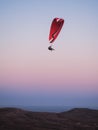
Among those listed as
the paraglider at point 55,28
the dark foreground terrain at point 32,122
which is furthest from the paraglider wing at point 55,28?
the dark foreground terrain at point 32,122

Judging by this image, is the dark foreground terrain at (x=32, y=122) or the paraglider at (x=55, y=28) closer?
the dark foreground terrain at (x=32, y=122)

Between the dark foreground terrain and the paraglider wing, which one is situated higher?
the paraglider wing

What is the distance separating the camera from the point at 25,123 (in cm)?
3584

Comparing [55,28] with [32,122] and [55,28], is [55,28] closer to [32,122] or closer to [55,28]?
[55,28]

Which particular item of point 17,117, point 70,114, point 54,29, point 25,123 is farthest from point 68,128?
point 70,114

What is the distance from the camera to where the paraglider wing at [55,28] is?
35094mm

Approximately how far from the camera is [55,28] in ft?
116

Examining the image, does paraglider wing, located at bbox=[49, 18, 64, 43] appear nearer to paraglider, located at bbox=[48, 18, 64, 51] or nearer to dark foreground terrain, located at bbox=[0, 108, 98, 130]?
paraglider, located at bbox=[48, 18, 64, 51]

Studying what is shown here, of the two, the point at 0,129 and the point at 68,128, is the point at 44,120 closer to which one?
the point at 68,128

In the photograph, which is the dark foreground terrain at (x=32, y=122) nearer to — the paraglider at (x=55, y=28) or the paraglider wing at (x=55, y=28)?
the paraglider at (x=55, y=28)

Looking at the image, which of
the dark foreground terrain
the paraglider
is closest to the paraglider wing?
the paraglider

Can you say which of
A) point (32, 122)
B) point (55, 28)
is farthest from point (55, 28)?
point (32, 122)

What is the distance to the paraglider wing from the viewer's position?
3509 centimetres

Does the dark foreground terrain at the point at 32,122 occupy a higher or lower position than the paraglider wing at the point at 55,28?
lower
